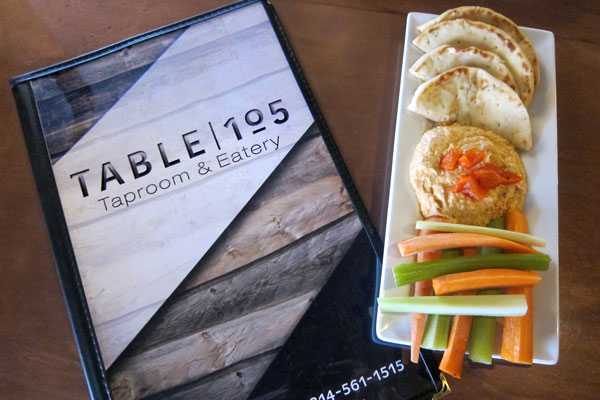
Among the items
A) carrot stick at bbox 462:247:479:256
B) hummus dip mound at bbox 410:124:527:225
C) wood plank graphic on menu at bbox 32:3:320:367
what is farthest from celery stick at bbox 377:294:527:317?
wood plank graphic on menu at bbox 32:3:320:367

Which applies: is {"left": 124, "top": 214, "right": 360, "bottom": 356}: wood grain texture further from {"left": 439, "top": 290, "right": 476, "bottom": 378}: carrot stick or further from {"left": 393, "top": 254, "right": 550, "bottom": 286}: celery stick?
{"left": 439, "top": 290, "right": 476, "bottom": 378}: carrot stick

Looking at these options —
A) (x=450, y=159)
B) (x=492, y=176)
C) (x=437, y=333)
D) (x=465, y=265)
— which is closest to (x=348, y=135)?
(x=450, y=159)

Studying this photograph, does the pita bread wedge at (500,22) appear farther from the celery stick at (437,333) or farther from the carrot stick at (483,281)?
the celery stick at (437,333)

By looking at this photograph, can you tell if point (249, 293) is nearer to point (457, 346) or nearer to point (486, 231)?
point (457, 346)

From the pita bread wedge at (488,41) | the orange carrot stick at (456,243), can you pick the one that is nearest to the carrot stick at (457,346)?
the orange carrot stick at (456,243)

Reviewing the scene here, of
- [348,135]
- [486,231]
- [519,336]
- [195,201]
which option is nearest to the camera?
[519,336]

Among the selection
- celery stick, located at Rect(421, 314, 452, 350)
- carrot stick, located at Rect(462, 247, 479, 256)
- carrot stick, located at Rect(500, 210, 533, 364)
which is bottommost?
carrot stick, located at Rect(500, 210, 533, 364)
